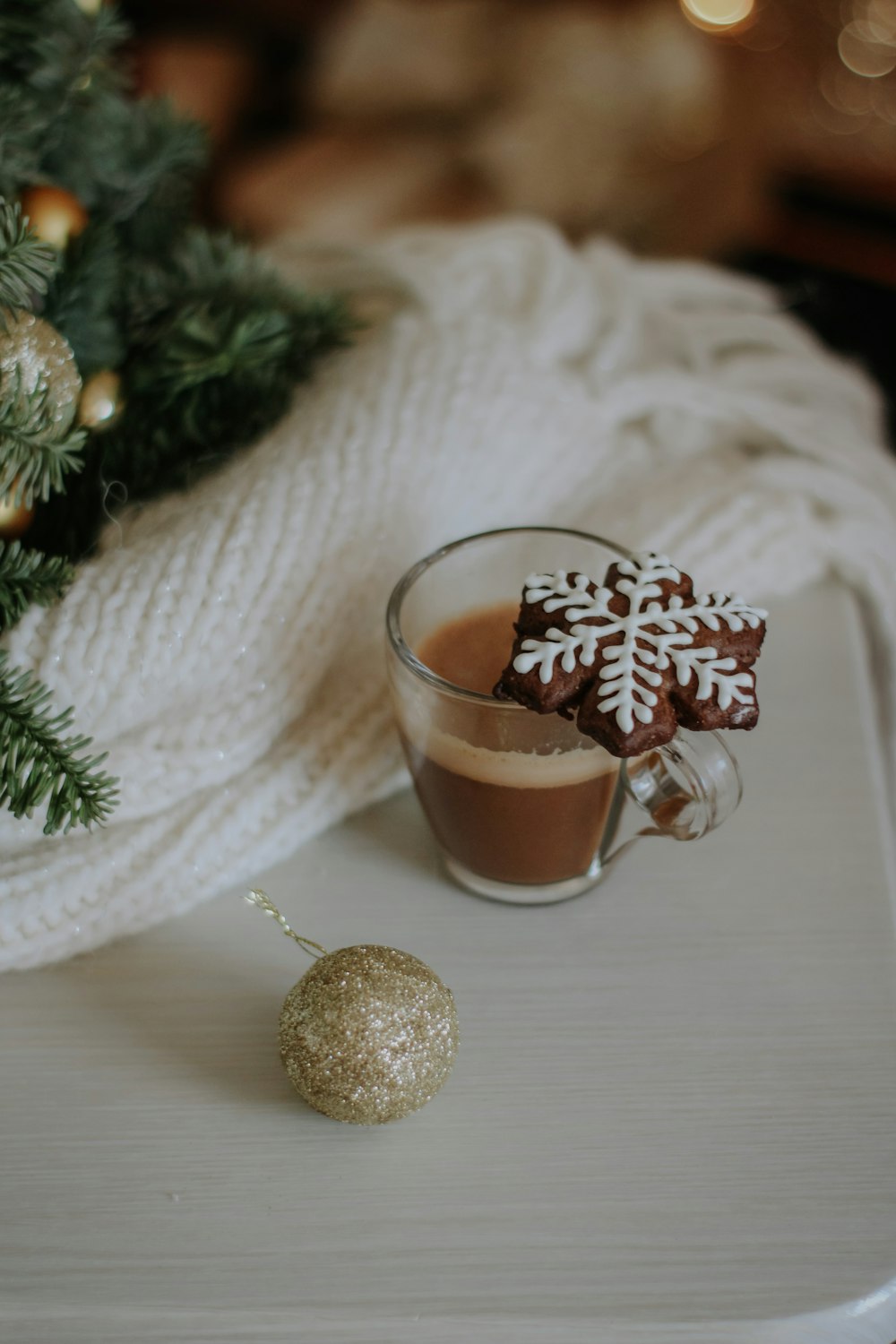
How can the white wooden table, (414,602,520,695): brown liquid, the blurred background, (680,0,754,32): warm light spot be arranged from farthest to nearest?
1. (680,0,754,32): warm light spot
2. the blurred background
3. (414,602,520,695): brown liquid
4. the white wooden table

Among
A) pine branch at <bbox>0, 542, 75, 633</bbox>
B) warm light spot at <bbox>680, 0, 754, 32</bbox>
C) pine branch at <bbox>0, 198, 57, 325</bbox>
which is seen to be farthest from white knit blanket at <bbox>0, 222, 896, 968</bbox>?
warm light spot at <bbox>680, 0, 754, 32</bbox>

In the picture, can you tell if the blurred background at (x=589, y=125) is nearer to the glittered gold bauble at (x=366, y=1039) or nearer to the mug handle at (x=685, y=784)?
the mug handle at (x=685, y=784)

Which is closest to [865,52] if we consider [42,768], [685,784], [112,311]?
[112,311]

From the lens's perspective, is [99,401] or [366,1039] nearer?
[366,1039]

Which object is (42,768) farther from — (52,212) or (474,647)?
(52,212)

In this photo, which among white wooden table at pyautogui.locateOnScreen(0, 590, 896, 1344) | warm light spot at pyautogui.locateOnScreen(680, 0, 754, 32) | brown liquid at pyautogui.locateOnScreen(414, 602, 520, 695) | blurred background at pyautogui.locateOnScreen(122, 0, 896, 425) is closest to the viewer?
white wooden table at pyautogui.locateOnScreen(0, 590, 896, 1344)

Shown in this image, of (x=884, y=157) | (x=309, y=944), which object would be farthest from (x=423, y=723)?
(x=884, y=157)

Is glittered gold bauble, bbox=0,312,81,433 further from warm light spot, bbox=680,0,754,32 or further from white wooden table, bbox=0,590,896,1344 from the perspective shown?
warm light spot, bbox=680,0,754,32
